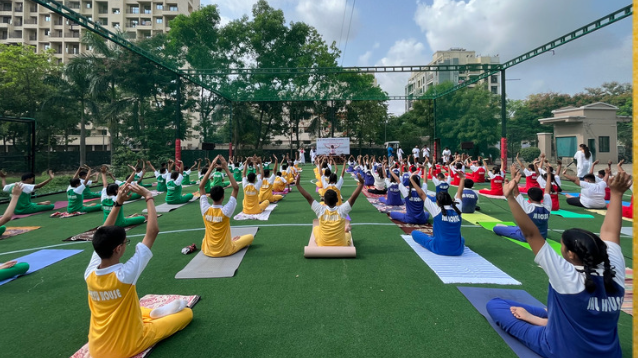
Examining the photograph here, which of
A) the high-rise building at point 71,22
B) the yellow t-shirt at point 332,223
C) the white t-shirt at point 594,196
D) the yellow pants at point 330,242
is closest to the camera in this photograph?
the yellow t-shirt at point 332,223

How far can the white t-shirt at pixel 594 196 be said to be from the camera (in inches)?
365

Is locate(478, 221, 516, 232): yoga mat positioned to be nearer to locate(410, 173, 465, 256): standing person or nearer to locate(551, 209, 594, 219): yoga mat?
locate(551, 209, 594, 219): yoga mat

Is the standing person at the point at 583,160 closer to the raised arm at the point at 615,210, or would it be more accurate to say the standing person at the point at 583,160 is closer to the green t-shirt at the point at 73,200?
the raised arm at the point at 615,210

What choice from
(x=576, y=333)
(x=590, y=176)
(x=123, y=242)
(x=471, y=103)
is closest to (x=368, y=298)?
(x=576, y=333)

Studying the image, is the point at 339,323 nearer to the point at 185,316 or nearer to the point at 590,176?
the point at 185,316

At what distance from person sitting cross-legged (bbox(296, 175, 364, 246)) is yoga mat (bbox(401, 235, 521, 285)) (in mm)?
1440

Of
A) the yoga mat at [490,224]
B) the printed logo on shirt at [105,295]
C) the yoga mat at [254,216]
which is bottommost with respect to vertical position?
the yoga mat at [490,224]

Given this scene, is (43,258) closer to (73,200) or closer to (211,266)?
(211,266)

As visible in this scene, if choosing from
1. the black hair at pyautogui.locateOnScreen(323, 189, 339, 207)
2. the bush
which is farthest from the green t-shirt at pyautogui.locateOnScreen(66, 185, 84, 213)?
the bush

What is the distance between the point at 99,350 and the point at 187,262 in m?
2.62

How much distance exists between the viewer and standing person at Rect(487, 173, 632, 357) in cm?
219

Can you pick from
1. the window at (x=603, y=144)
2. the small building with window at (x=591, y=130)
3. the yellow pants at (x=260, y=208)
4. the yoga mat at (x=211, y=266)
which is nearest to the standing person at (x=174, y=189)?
the yellow pants at (x=260, y=208)

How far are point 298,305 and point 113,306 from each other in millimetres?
1899

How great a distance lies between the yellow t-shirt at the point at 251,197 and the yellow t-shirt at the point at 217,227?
129 inches
